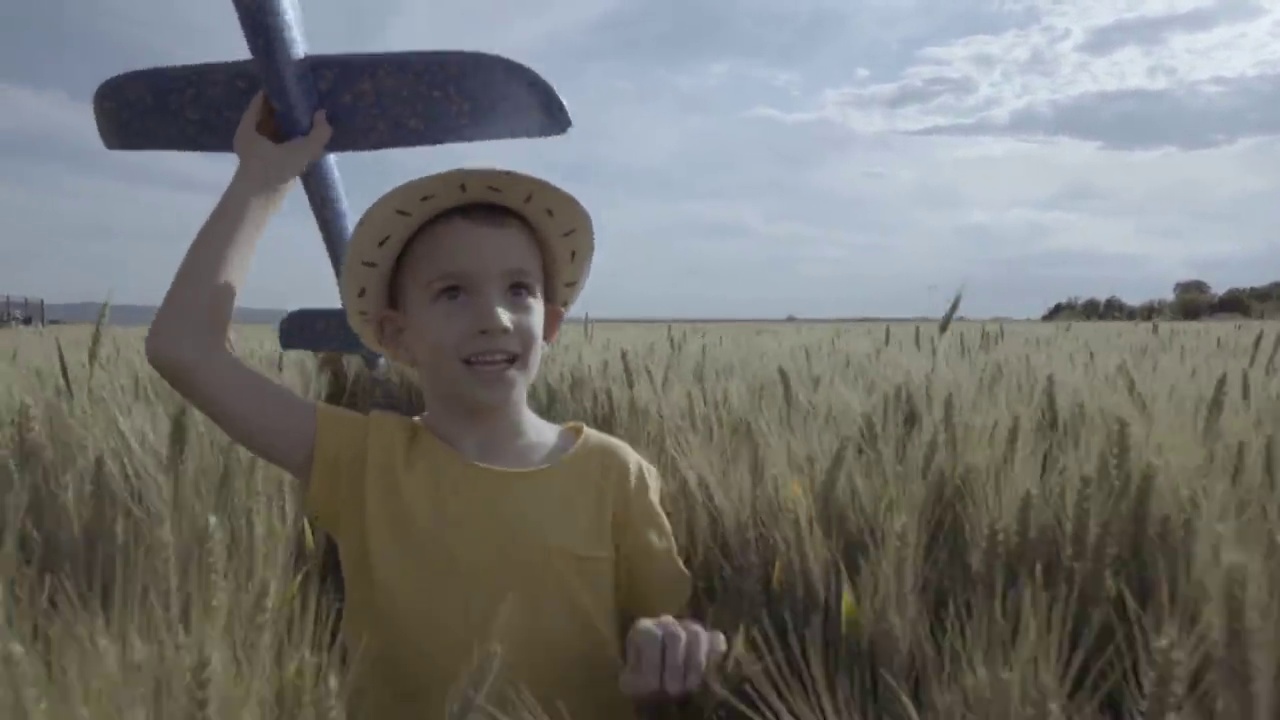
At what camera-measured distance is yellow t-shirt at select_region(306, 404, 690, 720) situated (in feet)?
3.63

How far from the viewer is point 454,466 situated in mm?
1158

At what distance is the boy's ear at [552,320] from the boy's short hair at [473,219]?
8 centimetres

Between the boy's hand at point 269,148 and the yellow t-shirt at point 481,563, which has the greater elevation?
the boy's hand at point 269,148

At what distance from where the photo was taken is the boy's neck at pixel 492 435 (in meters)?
1.19

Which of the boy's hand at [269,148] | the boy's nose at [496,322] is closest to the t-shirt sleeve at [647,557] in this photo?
the boy's nose at [496,322]

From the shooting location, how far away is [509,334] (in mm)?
1151

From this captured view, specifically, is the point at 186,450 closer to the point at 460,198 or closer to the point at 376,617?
the point at 376,617

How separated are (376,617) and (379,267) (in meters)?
0.40

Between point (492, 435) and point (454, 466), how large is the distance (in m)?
0.06

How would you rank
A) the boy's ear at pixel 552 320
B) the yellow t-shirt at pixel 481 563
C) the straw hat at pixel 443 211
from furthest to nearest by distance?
the boy's ear at pixel 552 320 < the straw hat at pixel 443 211 < the yellow t-shirt at pixel 481 563

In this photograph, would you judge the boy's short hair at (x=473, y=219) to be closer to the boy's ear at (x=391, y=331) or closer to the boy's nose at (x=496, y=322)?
the boy's ear at (x=391, y=331)

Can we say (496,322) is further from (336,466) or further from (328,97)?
(328,97)

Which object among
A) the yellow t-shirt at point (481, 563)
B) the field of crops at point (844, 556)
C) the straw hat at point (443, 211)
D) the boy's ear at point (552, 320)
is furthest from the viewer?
the boy's ear at point (552, 320)

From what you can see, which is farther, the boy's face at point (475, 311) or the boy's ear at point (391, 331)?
the boy's ear at point (391, 331)
